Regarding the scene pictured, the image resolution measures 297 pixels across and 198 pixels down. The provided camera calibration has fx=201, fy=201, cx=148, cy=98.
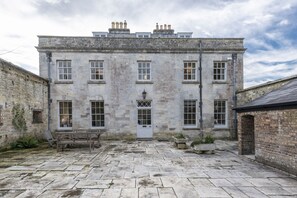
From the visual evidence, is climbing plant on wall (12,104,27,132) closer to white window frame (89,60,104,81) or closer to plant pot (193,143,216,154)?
white window frame (89,60,104,81)

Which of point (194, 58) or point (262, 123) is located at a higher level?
point (194, 58)

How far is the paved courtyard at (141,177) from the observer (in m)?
4.66

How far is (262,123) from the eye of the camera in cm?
727

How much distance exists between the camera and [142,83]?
46.0 ft

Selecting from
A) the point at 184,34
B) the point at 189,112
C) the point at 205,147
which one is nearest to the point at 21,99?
the point at 205,147

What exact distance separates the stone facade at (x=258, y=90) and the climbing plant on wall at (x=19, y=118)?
13.6 m

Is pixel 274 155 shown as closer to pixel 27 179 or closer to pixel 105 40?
pixel 27 179

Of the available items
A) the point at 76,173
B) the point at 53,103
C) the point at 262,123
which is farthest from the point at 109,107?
the point at 262,123

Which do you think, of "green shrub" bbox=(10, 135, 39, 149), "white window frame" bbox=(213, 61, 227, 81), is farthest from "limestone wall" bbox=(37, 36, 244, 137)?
"green shrub" bbox=(10, 135, 39, 149)

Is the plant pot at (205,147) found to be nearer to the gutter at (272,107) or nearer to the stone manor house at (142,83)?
the gutter at (272,107)

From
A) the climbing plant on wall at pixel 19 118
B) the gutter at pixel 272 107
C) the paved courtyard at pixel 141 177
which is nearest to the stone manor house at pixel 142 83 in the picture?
the climbing plant on wall at pixel 19 118

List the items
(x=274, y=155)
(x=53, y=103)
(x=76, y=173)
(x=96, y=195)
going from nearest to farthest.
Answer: (x=96, y=195) → (x=76, y=173) → (x=274, y=155) → (x=53, y=103)

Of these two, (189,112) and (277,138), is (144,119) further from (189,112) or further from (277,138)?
(277,138)

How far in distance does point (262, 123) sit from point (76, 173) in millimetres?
6592
